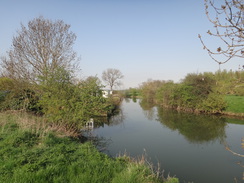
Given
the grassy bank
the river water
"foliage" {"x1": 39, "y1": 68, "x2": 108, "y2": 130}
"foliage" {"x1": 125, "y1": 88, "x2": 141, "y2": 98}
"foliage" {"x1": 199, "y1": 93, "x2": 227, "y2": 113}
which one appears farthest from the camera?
"foliage" {"x1": 125, "y1": 88, "x2": 141, "y2": 98}

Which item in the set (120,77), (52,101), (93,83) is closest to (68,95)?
(52,101)

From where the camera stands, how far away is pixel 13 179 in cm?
317

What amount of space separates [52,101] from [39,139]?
4106 millimetres

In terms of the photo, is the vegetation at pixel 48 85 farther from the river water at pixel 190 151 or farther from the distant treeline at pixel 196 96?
the distant treeline at pixel 196 96

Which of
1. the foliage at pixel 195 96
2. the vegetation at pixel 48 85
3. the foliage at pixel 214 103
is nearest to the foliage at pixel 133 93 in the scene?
the foliage at pixel 195 96

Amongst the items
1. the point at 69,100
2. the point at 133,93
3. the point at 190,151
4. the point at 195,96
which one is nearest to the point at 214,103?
the point at 195,96

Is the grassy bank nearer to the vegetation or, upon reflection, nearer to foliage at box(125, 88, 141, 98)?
the vegetation

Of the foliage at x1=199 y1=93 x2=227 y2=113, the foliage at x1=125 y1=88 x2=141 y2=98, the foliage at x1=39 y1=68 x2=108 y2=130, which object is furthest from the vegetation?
the foliage at x1=125 y1=88 x2=141 y2=98

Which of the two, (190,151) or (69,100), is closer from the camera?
(190,151)

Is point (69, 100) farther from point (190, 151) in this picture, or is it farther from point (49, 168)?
point (190, 151)

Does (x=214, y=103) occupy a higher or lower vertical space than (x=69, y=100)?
lower

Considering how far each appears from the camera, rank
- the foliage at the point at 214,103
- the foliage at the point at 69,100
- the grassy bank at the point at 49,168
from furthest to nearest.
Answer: the foliage at the point at 214,103 → the foliage at the point at 69,100 → the grassy bank at the point at 49,168

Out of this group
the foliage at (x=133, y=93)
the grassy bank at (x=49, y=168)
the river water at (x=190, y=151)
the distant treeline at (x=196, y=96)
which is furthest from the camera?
the foliage at (x=133, y=93)

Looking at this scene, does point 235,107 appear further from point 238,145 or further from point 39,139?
point 39,139
